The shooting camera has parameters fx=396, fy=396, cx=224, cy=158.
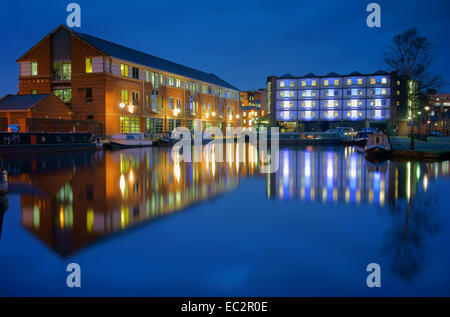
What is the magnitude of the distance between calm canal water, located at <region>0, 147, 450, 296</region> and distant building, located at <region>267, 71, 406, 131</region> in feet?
253

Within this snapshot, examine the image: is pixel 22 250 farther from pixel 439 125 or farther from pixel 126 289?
pixel 439 125

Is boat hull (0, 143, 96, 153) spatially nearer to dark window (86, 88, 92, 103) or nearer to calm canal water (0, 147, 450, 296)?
dark window (86, 88, 92, 103)

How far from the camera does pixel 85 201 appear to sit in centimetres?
1002

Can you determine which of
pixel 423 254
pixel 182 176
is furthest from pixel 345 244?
pixel 182 176

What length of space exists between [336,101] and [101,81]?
5761 cm

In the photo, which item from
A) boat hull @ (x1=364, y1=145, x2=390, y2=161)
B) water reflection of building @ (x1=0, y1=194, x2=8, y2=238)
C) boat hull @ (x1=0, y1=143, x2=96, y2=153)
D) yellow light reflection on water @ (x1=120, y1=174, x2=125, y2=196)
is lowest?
water reflection of building @ (x1=0, y1=194, x2=8, y2=238)

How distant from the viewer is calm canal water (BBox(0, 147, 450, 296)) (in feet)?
15.9

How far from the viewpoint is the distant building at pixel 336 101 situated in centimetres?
8425

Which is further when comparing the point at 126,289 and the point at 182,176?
the point at 182,176

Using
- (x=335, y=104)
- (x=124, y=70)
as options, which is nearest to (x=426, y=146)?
(x=124, y=70)

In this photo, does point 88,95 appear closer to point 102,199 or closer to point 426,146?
point 426,146

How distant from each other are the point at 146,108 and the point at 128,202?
1655 inches

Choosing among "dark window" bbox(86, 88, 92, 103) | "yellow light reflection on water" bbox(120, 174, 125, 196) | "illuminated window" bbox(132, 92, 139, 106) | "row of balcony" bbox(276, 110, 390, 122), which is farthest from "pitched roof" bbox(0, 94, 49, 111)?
"row of balcony" bbox(276, 110, 390, 122)
